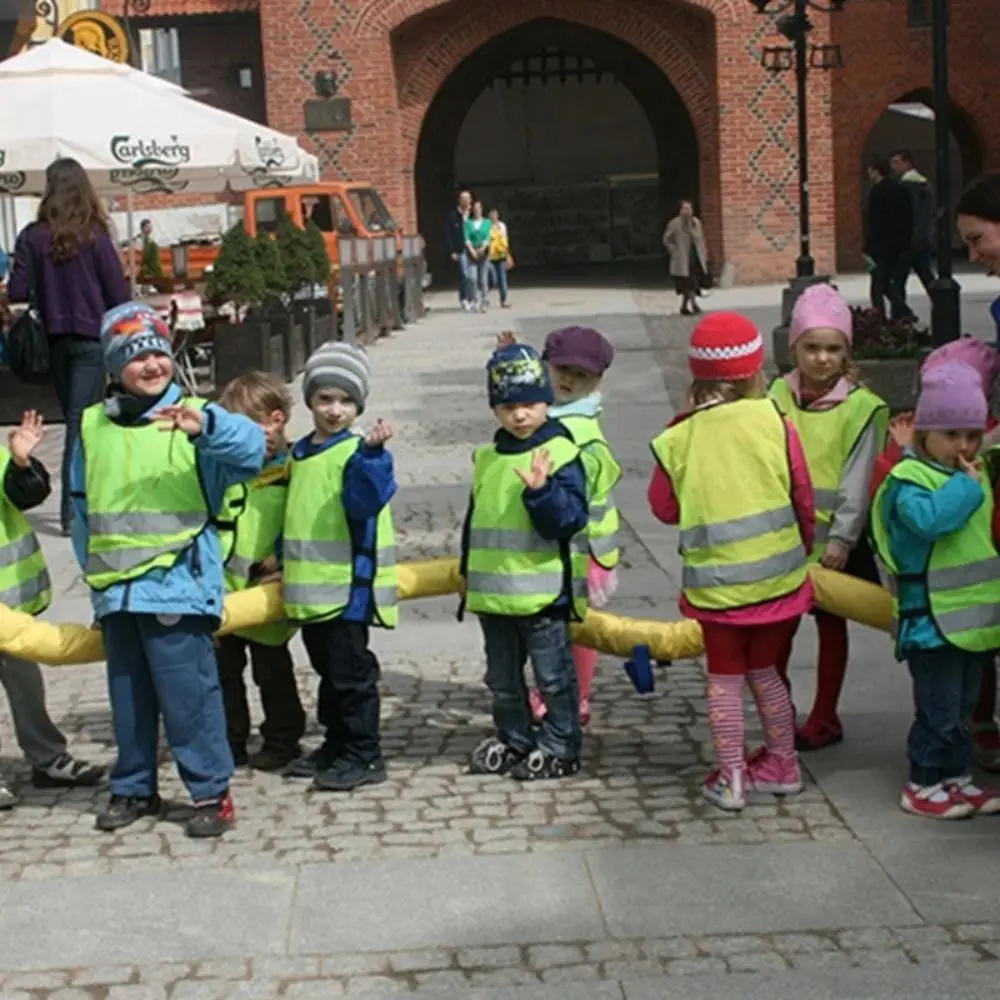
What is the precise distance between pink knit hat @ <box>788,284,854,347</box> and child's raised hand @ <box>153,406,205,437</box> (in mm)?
2010

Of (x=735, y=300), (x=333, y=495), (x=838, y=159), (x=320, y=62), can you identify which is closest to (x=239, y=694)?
(x=333, y=495)

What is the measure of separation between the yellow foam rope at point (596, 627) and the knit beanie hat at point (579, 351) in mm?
825

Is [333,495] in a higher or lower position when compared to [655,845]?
higher

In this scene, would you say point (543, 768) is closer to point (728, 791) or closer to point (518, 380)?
point (728, 791)

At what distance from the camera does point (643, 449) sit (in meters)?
13.7

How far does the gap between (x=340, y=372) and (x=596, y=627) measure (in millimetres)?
1217

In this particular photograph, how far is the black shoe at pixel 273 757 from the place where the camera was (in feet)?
22.7

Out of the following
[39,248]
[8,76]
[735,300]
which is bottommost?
[735,300]

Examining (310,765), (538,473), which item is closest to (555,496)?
(538,473)

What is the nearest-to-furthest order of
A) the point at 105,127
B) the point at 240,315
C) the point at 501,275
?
the point at 105,127
the point at 240,315
the point at 501,275

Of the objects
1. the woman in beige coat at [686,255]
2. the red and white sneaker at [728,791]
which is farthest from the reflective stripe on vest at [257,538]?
the woman in beige coat at [686,255]

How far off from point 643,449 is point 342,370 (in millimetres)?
7311

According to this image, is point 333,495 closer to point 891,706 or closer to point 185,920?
point 185,920

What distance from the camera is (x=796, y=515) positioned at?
622 centimetres
